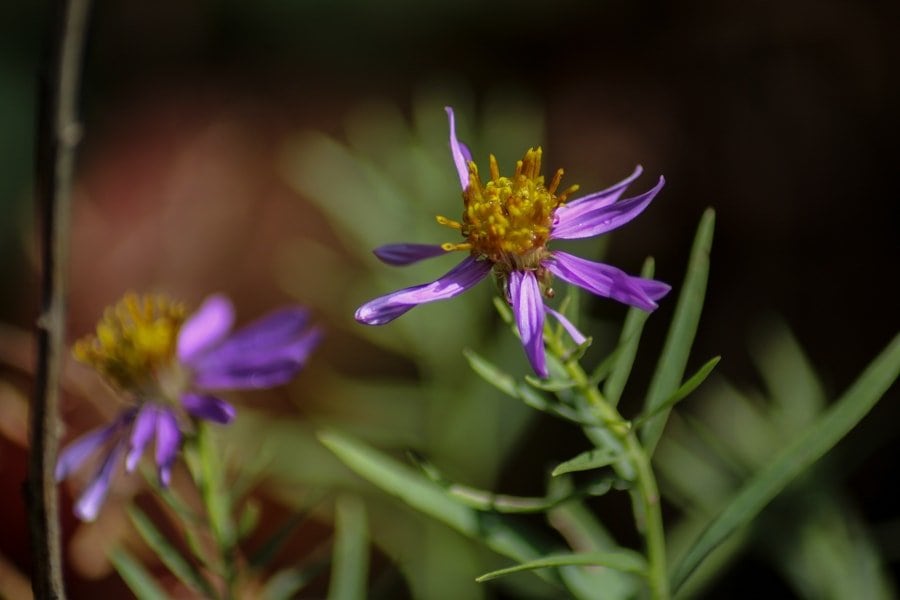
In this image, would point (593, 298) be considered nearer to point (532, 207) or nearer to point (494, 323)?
point (494, 323)

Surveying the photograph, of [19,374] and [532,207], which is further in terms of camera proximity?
[19,374]

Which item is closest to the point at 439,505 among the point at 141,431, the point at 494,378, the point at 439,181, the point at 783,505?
the point at 494,378

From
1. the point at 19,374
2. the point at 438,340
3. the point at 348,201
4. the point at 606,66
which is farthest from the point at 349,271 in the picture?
the point at 606,66

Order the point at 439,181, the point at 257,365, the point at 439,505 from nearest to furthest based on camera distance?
the point at 439,505
the point at 257,365
the point at 439,181

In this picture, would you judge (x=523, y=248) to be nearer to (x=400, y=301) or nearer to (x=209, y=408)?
(x=400, y=301)

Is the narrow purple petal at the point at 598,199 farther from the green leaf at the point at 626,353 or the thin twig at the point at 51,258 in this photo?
the thin twig at the point at 51,258

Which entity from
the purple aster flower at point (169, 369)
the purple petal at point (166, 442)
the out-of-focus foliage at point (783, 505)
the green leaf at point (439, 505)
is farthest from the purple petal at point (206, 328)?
the out-of-focus foliage at point (783, 505)

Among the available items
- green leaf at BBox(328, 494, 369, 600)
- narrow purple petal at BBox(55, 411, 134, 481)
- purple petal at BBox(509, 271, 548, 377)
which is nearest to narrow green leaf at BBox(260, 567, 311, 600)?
green leaf at BBox(328, 494, 369, 600)
